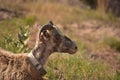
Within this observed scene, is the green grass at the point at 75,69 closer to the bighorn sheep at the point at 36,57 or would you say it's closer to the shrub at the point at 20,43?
the shrub at the point at 20,43

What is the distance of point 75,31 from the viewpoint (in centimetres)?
1984

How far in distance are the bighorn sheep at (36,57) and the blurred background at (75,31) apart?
1516 millimetres

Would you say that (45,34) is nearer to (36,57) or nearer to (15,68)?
(36,57)

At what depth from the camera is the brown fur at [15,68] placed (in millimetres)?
9562

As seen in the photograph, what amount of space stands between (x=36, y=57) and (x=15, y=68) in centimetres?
44

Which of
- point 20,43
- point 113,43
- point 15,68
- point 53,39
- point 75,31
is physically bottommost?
point 15,68

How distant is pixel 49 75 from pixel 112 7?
1354 centimetres

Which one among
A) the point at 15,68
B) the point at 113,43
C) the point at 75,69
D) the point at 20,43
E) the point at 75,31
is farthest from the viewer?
the point at 75,31

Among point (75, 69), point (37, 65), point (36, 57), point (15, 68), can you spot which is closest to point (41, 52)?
point (36, 57)

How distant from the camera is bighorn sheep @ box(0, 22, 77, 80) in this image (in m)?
9.48

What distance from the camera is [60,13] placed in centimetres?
2136

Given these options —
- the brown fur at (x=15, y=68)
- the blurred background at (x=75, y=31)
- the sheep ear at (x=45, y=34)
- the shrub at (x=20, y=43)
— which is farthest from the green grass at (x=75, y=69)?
the sheep ear at (x=45, y=34)

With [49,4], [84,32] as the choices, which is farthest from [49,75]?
[49,4]

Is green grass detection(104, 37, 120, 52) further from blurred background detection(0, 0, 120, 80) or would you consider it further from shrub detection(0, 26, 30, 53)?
shrub detection(0, 26, 30, 53)
